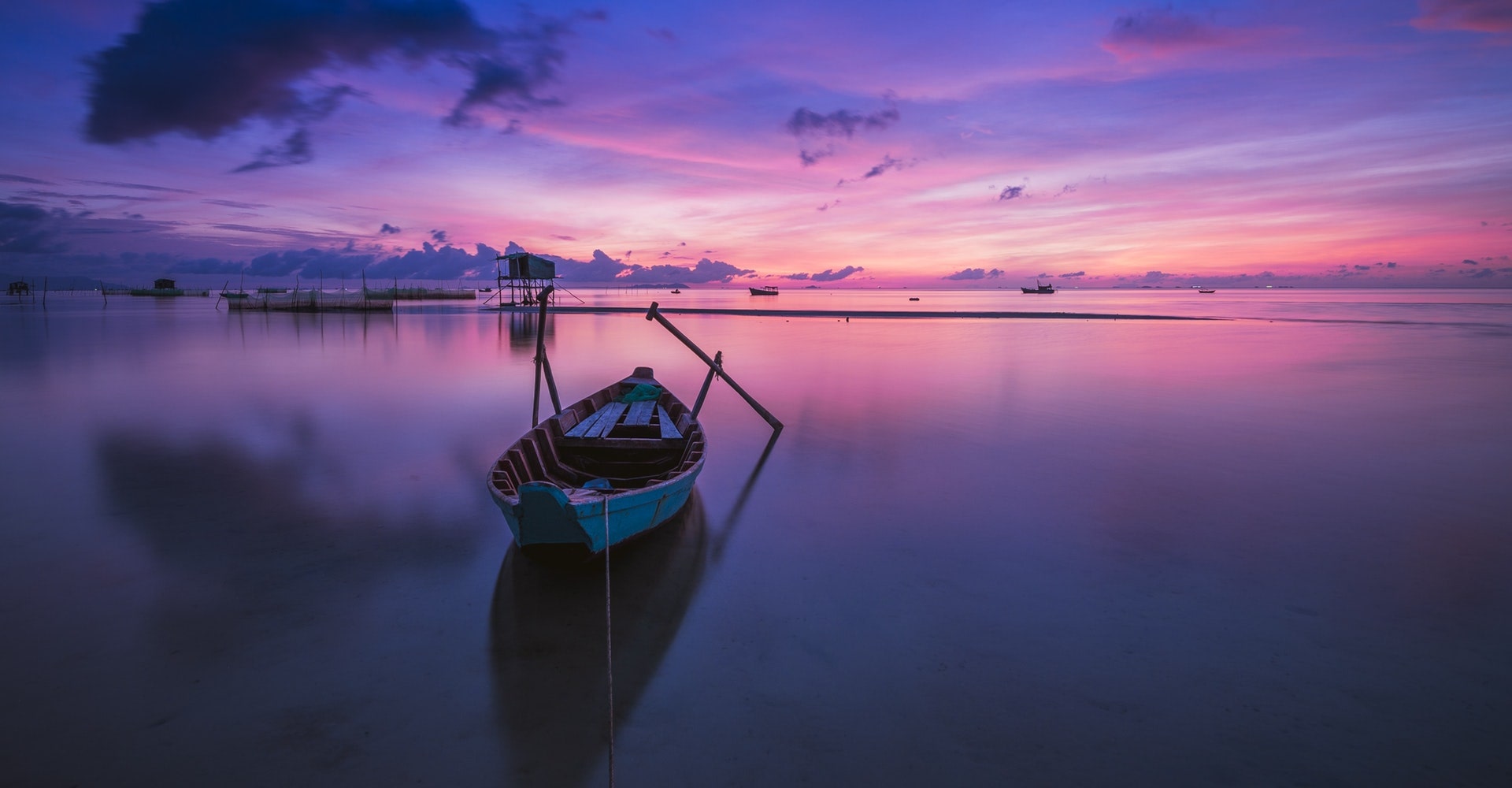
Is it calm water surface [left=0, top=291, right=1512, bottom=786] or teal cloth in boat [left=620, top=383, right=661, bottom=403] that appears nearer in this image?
calm water surface [left=0, top=291, right=1512, bottom=786]

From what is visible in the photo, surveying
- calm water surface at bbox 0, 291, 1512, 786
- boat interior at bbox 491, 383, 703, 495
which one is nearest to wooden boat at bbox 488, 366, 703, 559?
boat interior at bbox 491, 383, 703, 495

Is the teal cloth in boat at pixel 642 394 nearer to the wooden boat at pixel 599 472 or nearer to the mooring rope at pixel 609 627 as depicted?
the wooden boat at pixel 599 472

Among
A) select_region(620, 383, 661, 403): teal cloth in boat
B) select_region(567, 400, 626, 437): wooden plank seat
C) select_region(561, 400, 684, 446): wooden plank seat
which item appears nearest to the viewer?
select_region(561, 400, 684, 446): wooden plank seat

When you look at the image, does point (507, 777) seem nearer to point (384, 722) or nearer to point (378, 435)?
point (384, 722)

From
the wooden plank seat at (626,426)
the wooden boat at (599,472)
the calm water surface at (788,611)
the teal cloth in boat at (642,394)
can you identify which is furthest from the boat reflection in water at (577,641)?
the teal cloth in boat at (642,394)

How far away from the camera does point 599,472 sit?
7.80 meters

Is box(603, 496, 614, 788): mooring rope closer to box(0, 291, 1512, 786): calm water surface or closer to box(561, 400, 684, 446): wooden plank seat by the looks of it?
box(0, 291, 1512, 786): calm water surface

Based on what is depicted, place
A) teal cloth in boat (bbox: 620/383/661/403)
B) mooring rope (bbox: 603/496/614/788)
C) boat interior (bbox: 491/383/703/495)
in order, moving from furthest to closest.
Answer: teal cloth in boat (bbox: 620/383/661/403) → boat interior (bbox: 491/383/703/495) → mooring rope (bbox: 603/496/614/788)

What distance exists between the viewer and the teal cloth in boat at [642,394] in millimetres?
10922

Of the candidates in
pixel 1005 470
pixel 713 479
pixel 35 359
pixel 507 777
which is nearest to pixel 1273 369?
pixel 1005 470

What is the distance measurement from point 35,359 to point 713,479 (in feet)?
81.2

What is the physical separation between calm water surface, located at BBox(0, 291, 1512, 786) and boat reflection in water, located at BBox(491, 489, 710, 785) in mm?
27

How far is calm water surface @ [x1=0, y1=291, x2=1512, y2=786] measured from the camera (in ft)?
12.0

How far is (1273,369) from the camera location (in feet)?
69.9
